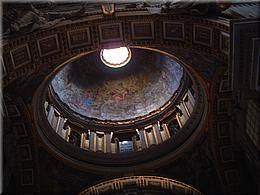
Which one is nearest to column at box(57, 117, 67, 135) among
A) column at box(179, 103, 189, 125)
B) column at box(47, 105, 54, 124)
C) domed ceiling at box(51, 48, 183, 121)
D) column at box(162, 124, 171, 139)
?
column at box(47, 105, 54, 124)

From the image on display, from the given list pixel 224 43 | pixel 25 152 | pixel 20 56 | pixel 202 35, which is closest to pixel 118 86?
pixel 25 152

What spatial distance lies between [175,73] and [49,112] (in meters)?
4.52

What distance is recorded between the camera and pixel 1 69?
10.4 m

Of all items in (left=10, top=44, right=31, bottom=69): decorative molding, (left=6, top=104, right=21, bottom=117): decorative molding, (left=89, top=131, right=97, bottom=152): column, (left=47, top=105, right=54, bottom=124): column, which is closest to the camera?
(left=10, top=44, right=31, bottom=69): decorative molding

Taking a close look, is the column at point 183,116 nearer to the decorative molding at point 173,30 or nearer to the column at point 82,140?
the column at point 82,140

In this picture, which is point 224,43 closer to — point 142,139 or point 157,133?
point 157,133

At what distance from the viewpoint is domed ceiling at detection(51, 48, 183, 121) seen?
16.7 m

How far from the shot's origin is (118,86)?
18078 mm

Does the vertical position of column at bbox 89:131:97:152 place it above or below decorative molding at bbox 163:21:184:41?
below

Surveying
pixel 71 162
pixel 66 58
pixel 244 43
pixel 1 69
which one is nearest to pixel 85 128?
pixel 71 162

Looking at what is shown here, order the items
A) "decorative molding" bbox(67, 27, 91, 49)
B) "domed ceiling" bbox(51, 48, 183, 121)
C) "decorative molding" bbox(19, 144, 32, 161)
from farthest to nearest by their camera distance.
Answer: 1. "domed ceiling" bbox(51, 48, 183, 121)
2. "decorative molding" bbox(19, 144, 32, 161)
3. "decorative molding" bbox(67, 27, 91, 49)

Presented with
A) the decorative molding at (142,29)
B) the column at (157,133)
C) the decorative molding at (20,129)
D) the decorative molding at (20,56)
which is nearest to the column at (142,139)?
the column at (157,133)

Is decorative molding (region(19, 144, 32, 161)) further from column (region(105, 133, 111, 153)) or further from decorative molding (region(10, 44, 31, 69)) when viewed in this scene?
decorative molding (region(10, 44, 31, 69))

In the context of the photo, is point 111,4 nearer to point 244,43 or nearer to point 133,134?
point 244,43
